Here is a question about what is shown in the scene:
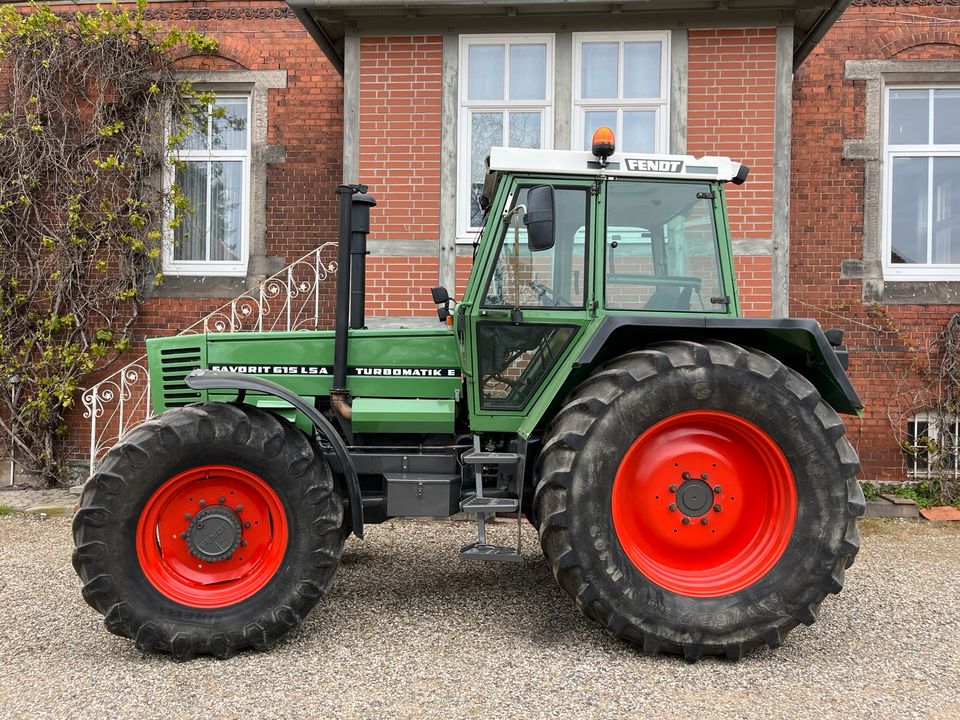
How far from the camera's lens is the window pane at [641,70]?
6.30m

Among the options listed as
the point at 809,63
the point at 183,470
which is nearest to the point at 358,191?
the point at 183,470

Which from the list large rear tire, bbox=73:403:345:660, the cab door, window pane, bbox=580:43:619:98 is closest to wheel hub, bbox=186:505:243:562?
large rear tire, bbox=73:403:345:660

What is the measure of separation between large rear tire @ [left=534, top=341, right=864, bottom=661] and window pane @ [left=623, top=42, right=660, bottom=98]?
3.95 m

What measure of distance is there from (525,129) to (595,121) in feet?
2.15

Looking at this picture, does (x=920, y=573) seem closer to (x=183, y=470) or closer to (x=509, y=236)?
(x=509, y=236)

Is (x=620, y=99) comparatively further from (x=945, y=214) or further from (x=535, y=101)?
(x=945, y=214)

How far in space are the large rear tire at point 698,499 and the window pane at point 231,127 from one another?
607 cm

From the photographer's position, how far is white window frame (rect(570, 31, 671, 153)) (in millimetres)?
6234

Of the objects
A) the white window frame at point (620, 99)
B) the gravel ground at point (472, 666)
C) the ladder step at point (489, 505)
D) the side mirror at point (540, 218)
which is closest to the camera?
the gravel ground at point (472, 666)

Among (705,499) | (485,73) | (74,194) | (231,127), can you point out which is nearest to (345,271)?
(705,499)

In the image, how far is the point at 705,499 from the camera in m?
3.18

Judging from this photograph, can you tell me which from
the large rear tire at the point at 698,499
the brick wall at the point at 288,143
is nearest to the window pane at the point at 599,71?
the brick wall at the point at 288,143

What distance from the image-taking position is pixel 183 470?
Result: 310cm

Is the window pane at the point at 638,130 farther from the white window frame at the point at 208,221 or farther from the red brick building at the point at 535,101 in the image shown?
the white window frame at the point at 208,221
